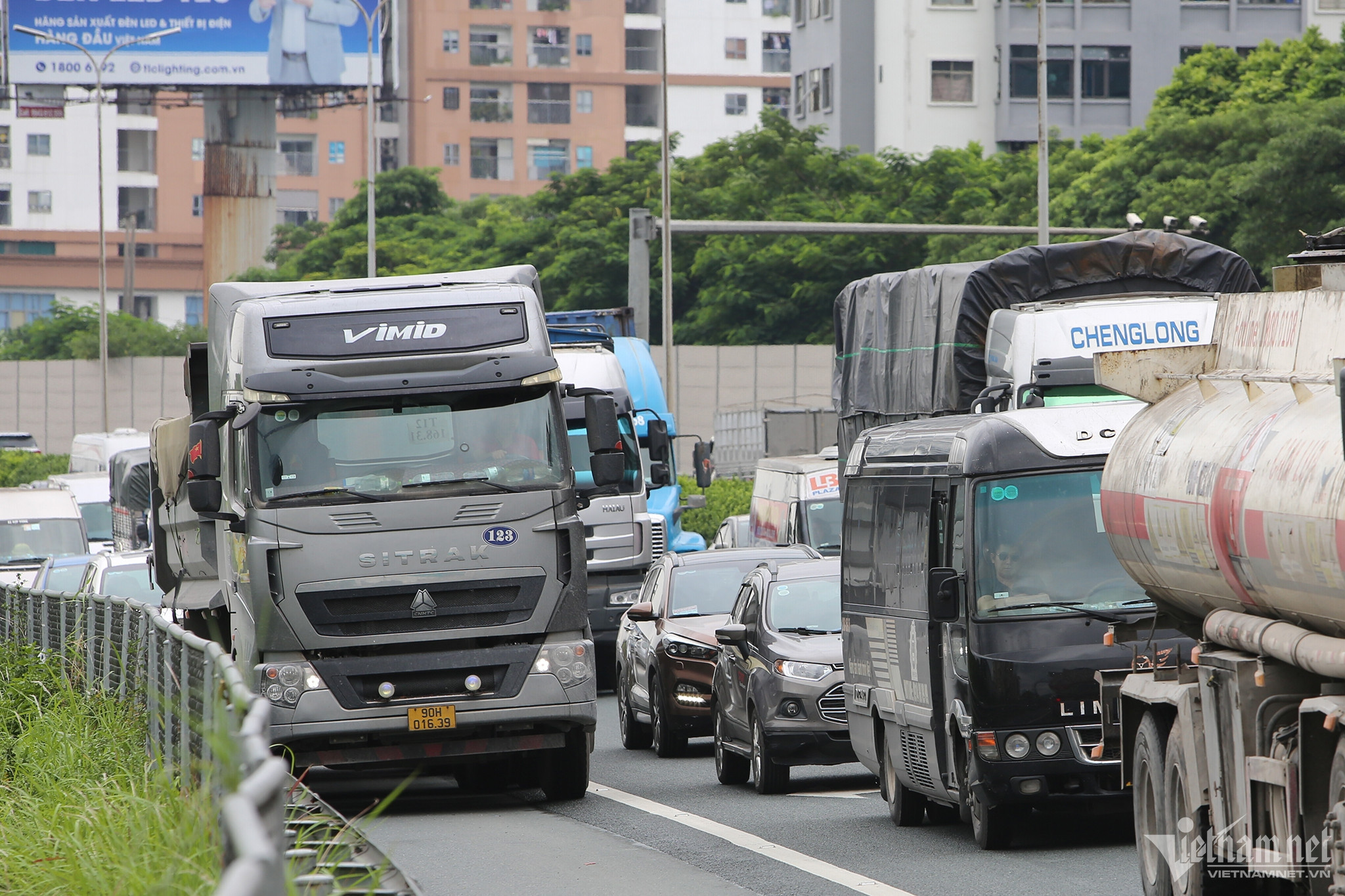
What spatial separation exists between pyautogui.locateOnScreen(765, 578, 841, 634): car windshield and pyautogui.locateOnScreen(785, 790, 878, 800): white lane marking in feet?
3.62

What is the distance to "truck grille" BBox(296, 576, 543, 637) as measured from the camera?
13281 millimetres

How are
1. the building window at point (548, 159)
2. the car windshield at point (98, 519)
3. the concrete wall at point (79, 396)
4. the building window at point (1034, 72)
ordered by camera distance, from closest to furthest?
the car windshield at point (98, 519), the concrete wall at point (79, 396), the building window at point (1034, 72), the building window at point (548, 159)

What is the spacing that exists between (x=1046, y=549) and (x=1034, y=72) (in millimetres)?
70661

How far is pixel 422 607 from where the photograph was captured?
13383mm

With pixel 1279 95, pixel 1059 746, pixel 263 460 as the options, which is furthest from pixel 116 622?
pixel 1279 95

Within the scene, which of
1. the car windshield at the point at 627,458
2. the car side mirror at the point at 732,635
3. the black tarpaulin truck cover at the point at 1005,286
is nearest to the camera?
the car side mirror at the point at 732,635

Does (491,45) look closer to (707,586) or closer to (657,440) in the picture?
(657,440)

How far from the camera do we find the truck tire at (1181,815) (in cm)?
842

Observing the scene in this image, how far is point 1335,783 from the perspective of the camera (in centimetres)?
702

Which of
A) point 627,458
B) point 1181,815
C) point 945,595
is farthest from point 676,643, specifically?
point 1181,815

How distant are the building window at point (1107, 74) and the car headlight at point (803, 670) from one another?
2667 inches

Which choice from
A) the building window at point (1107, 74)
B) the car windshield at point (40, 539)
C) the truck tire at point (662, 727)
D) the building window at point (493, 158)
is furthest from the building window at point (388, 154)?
the truck tire at point (662, 727)

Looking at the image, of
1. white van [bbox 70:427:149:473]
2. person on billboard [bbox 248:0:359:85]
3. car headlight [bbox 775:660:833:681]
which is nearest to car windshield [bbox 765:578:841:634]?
car headlight [bbox 775:660:833:681]

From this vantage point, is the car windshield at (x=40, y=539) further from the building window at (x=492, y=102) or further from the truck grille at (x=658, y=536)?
the building window at (x=492, y=102)
